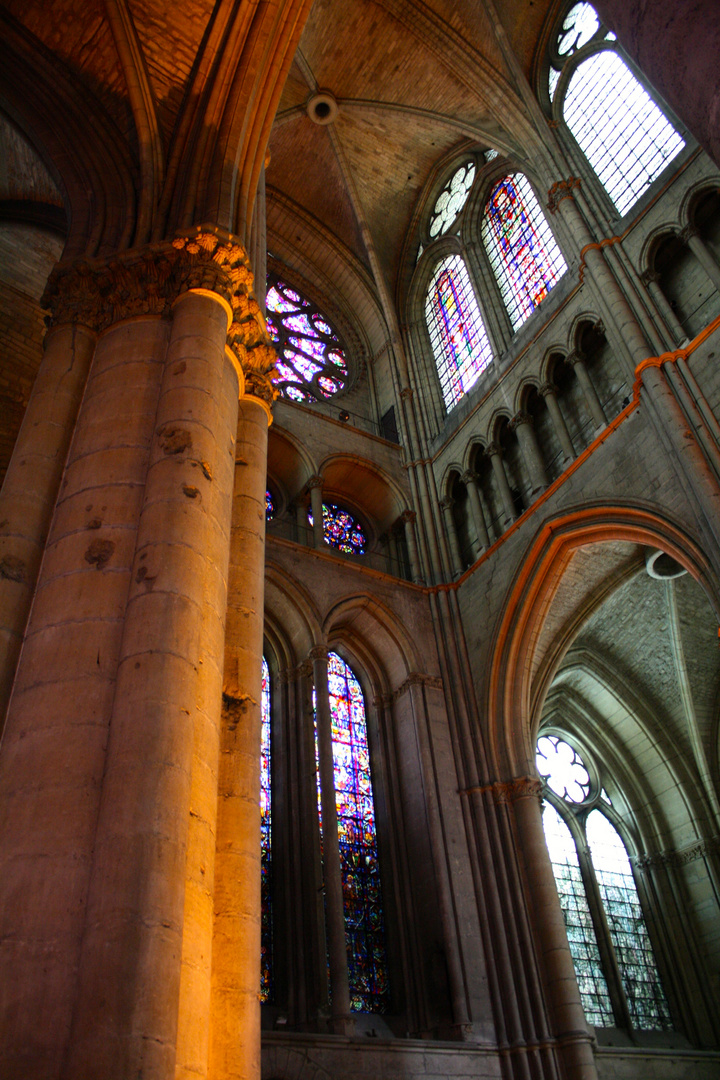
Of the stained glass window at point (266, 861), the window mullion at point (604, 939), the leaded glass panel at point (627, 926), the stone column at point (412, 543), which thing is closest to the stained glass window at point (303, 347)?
the stone column at point (412, 543)

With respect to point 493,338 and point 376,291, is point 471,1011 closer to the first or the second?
point 493,338

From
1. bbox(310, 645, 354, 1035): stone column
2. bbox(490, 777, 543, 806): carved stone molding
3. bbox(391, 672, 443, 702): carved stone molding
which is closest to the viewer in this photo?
bbox(310, 645, 354, 1035): stone column

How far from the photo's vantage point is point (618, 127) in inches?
515

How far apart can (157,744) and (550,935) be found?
730 centimetres

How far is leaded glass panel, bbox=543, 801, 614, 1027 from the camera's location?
479 inches

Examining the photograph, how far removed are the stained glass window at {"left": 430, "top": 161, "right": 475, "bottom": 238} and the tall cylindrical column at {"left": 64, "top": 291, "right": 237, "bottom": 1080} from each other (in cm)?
1246

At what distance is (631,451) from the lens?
1012cm

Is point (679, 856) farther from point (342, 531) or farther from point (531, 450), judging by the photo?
point (342, 531)

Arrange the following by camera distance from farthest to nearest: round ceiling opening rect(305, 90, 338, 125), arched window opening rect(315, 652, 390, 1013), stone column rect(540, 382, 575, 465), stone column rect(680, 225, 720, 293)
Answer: round ceiling opening rect(305, 90, 338, 125)
stone column rect(540, 382, 575, 465)
stone column rect(680, 225, 720, 293)
arched window opening rect(315, 652, 390, 1013)

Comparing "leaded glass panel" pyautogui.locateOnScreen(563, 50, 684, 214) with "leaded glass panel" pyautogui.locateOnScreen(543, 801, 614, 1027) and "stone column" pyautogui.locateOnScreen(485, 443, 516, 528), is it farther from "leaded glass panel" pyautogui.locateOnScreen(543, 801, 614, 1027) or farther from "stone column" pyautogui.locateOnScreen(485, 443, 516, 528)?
"leaded glass panel" pyautogui.locateOnScreen(543, 801, 614, 1027)

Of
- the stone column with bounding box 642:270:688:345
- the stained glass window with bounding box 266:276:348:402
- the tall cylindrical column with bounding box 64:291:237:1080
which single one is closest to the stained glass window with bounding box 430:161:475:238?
the stained glass window with bounding box 266:276:348:402

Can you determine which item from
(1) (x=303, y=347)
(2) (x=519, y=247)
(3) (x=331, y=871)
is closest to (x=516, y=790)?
(3) (x=331, y=871)

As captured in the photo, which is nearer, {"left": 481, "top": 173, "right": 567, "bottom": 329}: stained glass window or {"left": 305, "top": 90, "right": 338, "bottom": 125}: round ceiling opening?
{"left": 481, "top": 173, "right": 567, "bottom": 329}: stained glass window

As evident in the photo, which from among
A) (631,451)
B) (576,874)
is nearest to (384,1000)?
(576,874)
